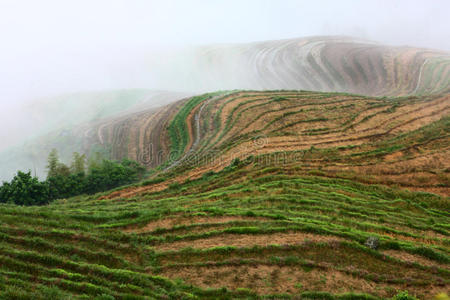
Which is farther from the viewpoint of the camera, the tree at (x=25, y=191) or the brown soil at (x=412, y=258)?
the tree at (x=25, y=191)

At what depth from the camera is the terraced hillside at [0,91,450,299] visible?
11797 millimetres

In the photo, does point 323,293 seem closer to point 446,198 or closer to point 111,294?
point 111,294

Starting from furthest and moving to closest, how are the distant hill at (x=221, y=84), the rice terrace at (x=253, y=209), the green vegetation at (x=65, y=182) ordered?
the distant hill at (x=221, y=84) → the green vegetation at (x=65, y=182) → the rice terrace at (x=253, y=209)

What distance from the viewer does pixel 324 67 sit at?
82.9 metres

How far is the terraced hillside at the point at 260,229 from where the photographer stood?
11797mm

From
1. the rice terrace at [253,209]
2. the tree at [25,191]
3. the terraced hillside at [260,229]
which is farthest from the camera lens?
the tree at [25,191]

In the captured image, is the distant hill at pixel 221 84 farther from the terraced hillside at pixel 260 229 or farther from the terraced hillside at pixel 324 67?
the terraced hillside at pixel 260 229

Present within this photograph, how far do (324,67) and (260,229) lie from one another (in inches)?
3078

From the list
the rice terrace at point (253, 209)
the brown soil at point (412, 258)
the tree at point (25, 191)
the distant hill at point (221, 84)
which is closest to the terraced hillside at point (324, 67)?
the distant hill at point (221, 84)

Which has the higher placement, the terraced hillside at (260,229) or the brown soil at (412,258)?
the terraced hillside at (260,229)

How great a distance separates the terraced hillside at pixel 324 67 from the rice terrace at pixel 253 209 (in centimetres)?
3109

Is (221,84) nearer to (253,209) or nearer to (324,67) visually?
(324,67)

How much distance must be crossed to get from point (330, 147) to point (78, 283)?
25389 millimetres

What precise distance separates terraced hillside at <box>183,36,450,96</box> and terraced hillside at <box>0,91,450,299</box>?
1776 inches
